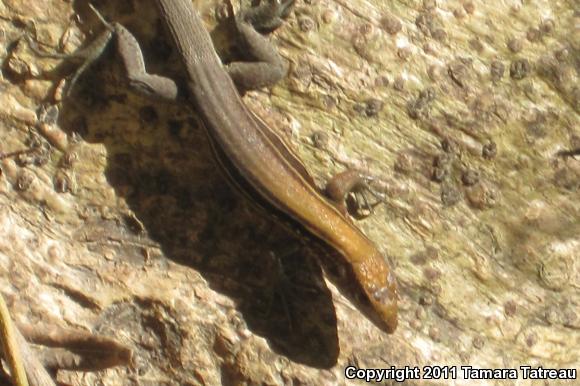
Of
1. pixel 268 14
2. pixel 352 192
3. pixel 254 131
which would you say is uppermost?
pixel 268 14

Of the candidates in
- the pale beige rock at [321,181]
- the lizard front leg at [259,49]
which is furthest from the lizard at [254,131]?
the pale beige rock at [321,181]

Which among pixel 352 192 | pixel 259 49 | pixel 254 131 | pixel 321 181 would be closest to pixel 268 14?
pixel 259 49

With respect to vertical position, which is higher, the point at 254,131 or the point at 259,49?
the point at 259,49

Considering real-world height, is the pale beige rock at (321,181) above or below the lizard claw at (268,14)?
below

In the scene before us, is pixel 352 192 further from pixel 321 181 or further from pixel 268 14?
pixel 268 14

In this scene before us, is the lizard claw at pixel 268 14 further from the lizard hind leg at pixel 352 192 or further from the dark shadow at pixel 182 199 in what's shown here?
the lizard hind leg at pixel 352 192

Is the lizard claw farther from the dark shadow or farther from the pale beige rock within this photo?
the dark shadow

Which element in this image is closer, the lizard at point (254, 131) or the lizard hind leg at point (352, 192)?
the lizard at point (254, 131)
